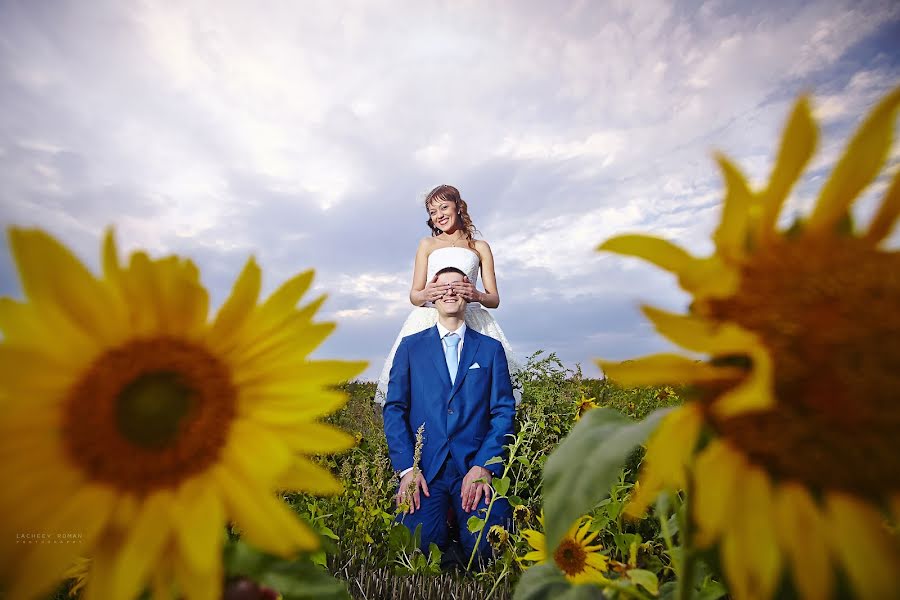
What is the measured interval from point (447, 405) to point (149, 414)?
3.38m

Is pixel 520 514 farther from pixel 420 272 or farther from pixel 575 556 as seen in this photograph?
pixel 420 272

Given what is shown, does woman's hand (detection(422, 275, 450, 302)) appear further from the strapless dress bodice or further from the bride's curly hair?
the bride's curly hair

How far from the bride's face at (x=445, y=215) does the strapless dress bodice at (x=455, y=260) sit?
1.43ft

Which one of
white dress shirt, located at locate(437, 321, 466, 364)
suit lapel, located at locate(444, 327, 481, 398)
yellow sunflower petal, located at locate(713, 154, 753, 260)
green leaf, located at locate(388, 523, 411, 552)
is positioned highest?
white dress shirt, located at locate(437, 321, 466, 364)

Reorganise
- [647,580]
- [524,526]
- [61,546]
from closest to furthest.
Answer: [61,546] → [647,580] → [524,526]

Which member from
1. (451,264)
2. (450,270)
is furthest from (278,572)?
(451,264)

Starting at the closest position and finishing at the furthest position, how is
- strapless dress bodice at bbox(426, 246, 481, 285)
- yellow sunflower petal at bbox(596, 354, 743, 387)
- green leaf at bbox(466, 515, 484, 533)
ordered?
yellow sunflower petal at bbox(596, 354, 743, 387) < green leaf at bbox(466, 515, 484, 533) < strapless dress bodice at bbox(426, 246, 481, 285)

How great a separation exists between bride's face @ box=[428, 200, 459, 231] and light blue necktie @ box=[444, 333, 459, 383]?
1778 mm

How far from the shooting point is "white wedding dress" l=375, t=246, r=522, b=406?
17.0ft

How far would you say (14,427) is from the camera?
1.89 feet

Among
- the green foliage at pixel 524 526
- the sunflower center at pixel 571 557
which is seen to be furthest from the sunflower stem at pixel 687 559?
the sunflower center at pixel 571 557

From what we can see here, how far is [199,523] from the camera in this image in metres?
0.59

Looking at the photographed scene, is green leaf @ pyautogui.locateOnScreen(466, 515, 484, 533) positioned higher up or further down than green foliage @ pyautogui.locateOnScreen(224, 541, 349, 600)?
further down

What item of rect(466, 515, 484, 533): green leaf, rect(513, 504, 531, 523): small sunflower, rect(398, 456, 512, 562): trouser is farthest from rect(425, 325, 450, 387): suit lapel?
rect(466, 515, 484, 533): green leaf
